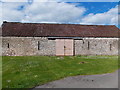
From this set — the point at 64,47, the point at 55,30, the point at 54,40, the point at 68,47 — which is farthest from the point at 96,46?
the point at 55,30

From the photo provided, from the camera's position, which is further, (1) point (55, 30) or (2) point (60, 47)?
(1) point (55, 30)

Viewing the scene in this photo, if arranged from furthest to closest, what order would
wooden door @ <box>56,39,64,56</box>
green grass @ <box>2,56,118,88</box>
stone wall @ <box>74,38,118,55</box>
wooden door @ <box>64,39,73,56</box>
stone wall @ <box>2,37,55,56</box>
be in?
stone wall @ <box>74,38,118,55</box>, wooden door @ <box>64,39,73,56</box>, wooden door @ <box>56,39,64,56</box>, stone wall @ <box>2,37,55,56</box>, green grass @ <box>2,56,118,88</box>

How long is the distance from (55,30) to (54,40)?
8.41ft

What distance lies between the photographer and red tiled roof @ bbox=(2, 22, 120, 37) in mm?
24953

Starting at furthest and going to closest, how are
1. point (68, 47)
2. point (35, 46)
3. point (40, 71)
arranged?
1. point (68, 47)
2. point (35, 46)
3. point (40, 71)

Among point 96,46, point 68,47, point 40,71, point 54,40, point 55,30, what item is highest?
point 55,30

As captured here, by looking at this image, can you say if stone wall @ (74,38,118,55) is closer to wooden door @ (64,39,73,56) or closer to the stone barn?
the stone barn

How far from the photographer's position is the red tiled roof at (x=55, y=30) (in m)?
25.0

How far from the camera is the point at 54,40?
A: 2488cm

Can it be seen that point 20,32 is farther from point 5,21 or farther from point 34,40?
point 5,21

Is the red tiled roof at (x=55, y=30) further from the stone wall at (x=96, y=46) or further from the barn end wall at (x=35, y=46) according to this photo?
the stone wall at (x=96, y=46)

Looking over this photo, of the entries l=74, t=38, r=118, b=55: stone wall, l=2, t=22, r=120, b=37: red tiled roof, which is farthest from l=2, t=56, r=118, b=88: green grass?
l=2, t=22, r=120, b=37: red tiled roof

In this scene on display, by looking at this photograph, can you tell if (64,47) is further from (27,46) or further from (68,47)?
(27,46)

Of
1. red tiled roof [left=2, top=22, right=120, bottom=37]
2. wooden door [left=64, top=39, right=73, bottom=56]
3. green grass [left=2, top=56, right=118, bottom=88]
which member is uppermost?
red tiled roof [left=2, top=22, right=120, bottom=37]
